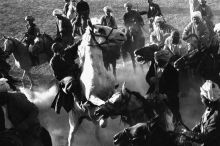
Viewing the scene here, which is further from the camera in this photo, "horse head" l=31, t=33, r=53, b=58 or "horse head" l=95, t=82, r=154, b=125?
"horse head" l=31, t=33, r=53, b=58

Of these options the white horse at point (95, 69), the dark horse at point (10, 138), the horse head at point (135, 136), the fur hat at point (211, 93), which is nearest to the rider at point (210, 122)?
the fur hat at point (211, 93)

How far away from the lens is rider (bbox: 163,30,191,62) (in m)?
8.65

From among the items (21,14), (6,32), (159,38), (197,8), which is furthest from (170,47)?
(21,14)

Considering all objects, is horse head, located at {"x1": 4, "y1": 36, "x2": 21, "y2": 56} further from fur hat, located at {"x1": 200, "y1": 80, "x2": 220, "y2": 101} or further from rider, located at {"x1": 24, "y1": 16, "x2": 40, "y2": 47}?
fur hat, located at {"x1": 200, "y1": 80, "x2": 220, "y2": 101}

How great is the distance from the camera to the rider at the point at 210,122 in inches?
201

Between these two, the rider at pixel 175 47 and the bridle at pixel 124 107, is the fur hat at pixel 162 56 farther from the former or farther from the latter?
the bridle at pixel 124 107

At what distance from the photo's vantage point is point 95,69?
703 cm

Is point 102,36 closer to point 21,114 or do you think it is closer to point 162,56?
point 162,56

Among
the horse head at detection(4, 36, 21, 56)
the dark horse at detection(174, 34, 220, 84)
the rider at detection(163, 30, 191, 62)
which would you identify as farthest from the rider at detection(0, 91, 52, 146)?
the horse head at detection(4, 36, 21, 56)

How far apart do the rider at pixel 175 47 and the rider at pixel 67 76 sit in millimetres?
1996

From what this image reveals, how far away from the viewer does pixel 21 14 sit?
66.3ft

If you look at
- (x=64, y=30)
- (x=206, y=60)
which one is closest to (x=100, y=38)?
(x=206, y=60)

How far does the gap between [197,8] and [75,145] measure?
6.84 metres

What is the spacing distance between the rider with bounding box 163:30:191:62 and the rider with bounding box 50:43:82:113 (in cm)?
200
